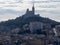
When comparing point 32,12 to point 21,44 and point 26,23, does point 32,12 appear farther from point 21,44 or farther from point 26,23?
point 21,44

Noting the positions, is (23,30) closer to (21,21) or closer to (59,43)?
(21,21)

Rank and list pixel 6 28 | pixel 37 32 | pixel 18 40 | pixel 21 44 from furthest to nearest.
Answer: pixel 6 28, pixel 37 32, pixel 18 40, pixel 21 44

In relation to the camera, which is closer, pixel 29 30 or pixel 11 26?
pixel 29 30

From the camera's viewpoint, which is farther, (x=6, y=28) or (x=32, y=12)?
(x=32, y=12)

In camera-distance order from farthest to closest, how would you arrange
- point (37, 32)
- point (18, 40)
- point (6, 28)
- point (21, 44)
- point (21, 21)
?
1. point (21, 21)
2. point (6, 28)
3. point (37, 32)
4. point (18, 40)
5. point (21, 44)

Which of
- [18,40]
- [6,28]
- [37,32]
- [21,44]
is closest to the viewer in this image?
[21,44]

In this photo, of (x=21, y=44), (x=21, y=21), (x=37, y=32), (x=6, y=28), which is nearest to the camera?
(x=21, y=44)

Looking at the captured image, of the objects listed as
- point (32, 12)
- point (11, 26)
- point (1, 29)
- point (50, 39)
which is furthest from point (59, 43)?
point (32, 12)

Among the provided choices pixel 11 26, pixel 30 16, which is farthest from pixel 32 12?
pixel 11 26
